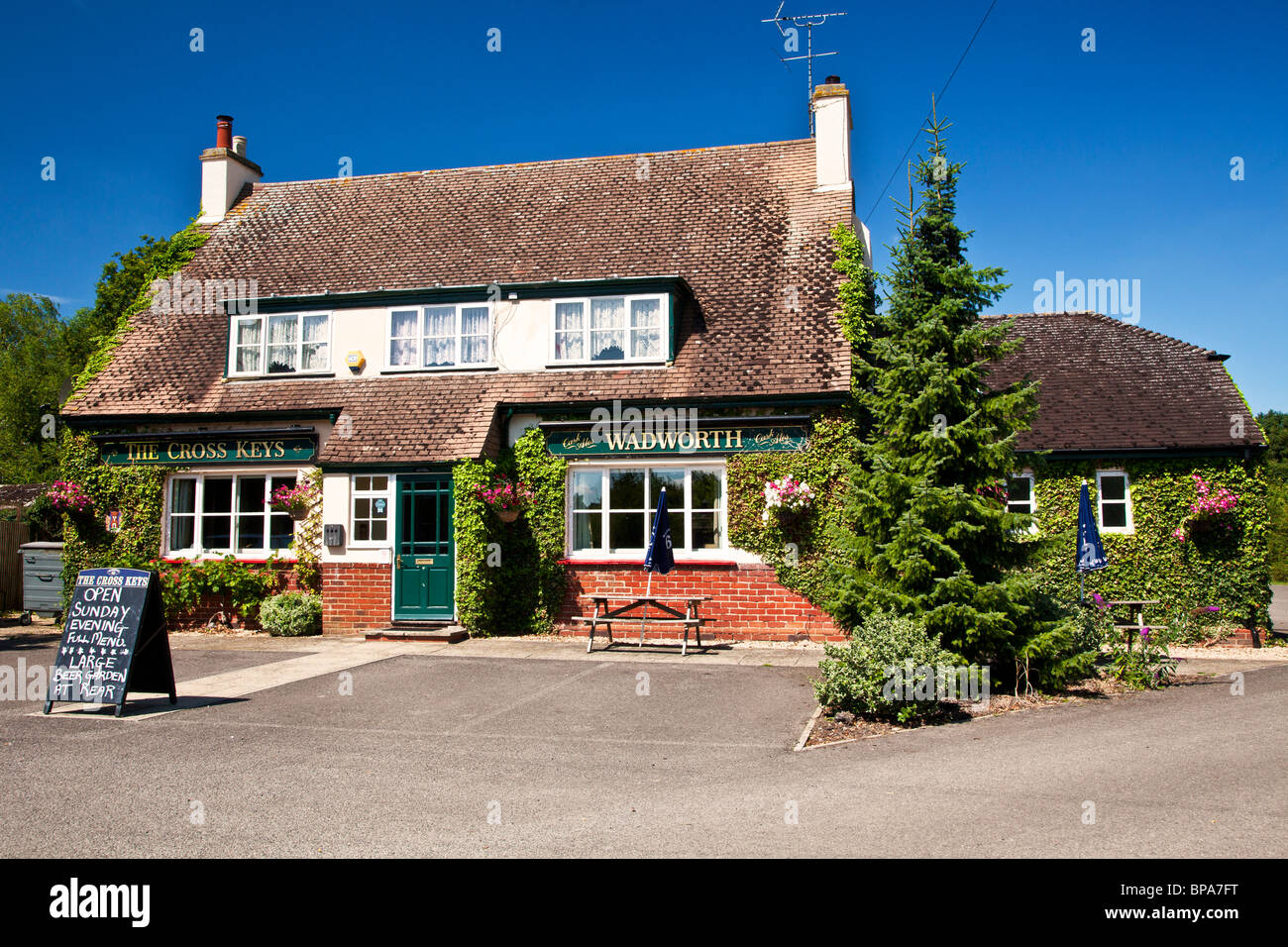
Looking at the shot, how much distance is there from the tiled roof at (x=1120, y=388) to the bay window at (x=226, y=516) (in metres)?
13.8

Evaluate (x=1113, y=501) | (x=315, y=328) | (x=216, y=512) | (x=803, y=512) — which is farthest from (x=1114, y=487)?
(x=216, y=512)

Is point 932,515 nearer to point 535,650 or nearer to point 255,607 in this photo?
point 535,650

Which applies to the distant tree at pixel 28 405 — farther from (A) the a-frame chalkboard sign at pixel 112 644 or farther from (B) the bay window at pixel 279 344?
(A) the a-frame chalkboard sign at pixel 112 644

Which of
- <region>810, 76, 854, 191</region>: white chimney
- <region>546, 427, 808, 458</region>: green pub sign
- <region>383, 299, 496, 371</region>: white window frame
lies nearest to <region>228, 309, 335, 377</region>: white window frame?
<region>383, 299, 496, 371</region>: white window frame

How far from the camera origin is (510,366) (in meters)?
16.1

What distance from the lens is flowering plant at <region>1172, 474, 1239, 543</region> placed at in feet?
49.2

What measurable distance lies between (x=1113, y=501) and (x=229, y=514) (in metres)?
16.1

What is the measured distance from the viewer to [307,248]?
61.2ft

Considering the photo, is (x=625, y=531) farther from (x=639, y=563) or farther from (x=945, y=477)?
(x=945, y=477)

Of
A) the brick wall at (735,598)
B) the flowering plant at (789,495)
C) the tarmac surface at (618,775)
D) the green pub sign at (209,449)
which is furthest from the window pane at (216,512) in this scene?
the flowering plant at (789,495)

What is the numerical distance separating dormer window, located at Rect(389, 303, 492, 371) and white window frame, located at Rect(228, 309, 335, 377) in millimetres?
1237

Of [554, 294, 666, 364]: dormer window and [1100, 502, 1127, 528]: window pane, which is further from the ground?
[554, 294, 666, 364]: dormer window

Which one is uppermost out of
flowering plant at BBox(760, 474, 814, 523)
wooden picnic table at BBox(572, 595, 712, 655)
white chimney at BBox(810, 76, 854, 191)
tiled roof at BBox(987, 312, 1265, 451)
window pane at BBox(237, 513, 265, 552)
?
white chimney at BBox(810, 76, 854, 191)

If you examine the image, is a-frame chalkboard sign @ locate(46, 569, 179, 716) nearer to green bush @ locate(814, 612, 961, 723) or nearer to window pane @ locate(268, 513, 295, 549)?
window pane @ locate(268, 513, 295, 549)
